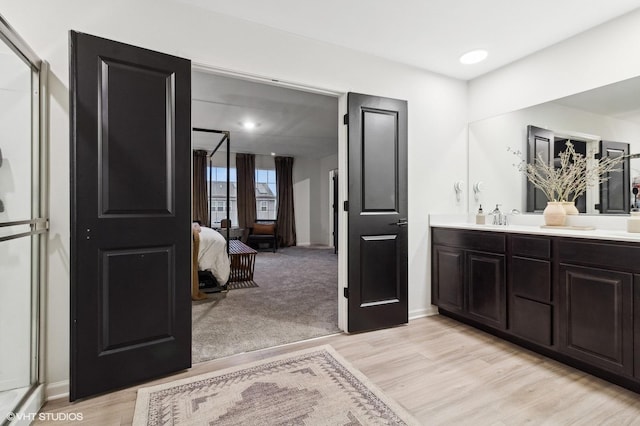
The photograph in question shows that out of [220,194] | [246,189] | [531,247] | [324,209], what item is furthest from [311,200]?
[531,247]

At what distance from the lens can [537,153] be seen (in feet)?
9.11

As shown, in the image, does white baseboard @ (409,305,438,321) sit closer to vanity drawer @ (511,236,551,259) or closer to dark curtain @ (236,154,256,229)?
vanity drawer @ (511,236,551,259)

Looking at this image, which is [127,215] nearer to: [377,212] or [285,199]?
[377,212]

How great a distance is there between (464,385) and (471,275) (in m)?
1.07

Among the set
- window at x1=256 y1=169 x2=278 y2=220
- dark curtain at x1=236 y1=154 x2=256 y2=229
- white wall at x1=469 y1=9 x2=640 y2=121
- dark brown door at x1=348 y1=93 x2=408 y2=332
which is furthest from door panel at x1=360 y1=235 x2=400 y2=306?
window at x1=256 y1=169 x2=278 y2=220

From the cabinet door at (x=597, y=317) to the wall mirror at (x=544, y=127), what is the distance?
0.75 metres

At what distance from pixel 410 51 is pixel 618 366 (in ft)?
8.73

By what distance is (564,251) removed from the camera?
2.07 meters

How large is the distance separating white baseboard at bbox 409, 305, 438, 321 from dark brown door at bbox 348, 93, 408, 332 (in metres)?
0.19

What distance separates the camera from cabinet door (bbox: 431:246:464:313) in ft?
9.18

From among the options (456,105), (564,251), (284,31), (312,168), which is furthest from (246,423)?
(312,168)

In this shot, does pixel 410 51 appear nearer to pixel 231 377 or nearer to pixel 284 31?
pixel 284 31

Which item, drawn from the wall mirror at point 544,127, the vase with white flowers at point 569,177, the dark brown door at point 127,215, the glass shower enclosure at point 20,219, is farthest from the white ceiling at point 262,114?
the vase with white flowers at point 569,177

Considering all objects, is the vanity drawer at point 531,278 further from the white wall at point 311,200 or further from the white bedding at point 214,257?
the white wall at point 311,200
